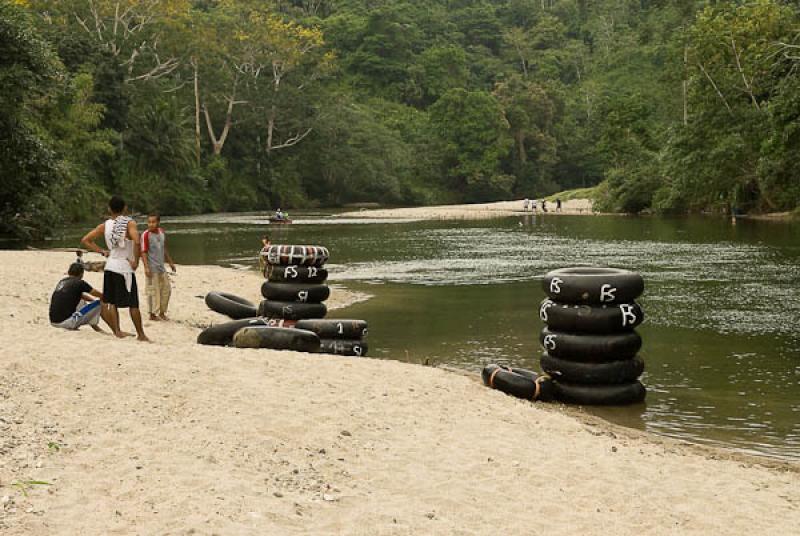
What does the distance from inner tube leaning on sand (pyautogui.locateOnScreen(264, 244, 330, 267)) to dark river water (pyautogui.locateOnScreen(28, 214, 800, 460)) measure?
1812mm

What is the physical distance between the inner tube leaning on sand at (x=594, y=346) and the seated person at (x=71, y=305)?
637 centimetres

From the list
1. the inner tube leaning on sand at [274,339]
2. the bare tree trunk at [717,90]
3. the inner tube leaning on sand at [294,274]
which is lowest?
the inner tube leaning on sand at [274,339]

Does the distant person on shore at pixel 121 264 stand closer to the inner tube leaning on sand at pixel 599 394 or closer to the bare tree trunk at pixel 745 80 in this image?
the inner tube leaning on sand at pixel 599 394

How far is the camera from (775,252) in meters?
33.8

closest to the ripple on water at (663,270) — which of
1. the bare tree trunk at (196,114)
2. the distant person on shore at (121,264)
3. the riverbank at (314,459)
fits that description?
the riverbank at (314,459)

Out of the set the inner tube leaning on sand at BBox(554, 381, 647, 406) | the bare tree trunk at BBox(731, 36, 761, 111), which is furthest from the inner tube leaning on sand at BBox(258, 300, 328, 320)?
the bare tree trunk at BBox(731, 36, 761, 111)

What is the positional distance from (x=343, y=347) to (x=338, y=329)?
11.2 inches

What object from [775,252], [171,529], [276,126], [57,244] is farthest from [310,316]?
[276,126]

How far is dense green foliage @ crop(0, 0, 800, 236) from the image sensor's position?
44.2 metres

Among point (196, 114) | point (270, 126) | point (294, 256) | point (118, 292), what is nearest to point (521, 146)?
point (270, 126)

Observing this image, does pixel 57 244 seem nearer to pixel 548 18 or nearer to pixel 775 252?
pixel 775 252

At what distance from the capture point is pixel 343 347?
14.5m

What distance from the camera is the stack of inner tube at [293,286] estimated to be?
16984mm

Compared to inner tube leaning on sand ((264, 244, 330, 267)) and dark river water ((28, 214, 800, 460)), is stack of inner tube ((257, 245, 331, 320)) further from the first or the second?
dark river water ((28, 214, 800, 460))
